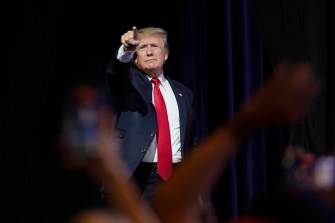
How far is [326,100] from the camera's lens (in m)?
3.60

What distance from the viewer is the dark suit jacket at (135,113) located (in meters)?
2.86

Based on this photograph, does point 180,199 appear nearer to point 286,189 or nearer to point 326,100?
point 286,189

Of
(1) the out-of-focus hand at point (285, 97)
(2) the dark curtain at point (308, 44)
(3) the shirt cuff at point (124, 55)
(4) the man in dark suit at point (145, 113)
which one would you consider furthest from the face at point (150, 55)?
(1) the out-of-focus hand at point (285, 97)

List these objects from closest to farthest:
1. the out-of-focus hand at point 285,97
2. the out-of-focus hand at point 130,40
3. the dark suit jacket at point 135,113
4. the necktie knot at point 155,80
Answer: the out-of-focus hand at point 285,97
the out-of-focus hand at point 130,40
the dark suit jacket at point 135,113
the necktie knot at point 155,80

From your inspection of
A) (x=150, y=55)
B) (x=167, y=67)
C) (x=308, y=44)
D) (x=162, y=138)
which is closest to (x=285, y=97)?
(x=162, y=138)

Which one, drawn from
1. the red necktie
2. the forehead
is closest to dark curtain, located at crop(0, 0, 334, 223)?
the forehead

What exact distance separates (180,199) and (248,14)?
3.00 meters

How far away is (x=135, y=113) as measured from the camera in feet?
9.66

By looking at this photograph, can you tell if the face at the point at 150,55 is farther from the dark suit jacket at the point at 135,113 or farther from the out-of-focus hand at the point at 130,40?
the out-of-focus hand at the point at 130,40

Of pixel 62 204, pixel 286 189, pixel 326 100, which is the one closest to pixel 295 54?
pixel 326 100

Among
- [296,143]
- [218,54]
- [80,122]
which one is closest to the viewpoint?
[80,122]

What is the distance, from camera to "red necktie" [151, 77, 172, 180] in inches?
115

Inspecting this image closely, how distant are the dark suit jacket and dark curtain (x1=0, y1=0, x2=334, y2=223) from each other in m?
0.55

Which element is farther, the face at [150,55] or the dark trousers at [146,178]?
the face at [150,55]
